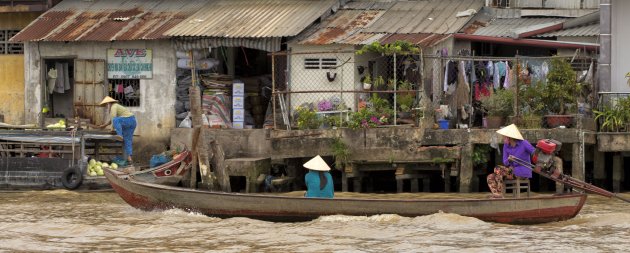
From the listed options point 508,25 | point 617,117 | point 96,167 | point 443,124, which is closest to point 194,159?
point 96,167

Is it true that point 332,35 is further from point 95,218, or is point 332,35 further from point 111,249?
point 111,249

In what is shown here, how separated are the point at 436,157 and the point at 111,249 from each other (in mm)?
7526

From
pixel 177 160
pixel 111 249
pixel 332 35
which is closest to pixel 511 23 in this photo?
pixel 332 35

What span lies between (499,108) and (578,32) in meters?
3.12

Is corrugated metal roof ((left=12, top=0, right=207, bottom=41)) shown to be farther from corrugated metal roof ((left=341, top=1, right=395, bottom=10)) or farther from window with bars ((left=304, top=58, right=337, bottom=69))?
corrugated metal roof ((left=341, top=1, right=395, bottom=10))

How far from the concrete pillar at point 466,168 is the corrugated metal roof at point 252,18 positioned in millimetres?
4719

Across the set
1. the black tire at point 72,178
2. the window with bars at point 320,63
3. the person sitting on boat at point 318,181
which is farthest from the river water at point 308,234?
the window with bars at point 320,63

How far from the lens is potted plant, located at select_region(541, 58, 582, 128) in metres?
25.1

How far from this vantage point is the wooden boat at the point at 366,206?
68.8 feet

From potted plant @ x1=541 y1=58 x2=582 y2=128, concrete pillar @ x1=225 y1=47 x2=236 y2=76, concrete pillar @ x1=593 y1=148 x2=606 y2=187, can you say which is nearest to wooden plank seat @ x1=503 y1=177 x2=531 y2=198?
potted plant @ x1=541 y1=58 x2=582 y2=128

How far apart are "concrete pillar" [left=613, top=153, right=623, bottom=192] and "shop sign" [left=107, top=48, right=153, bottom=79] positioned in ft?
33.1

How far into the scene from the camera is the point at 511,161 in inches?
845

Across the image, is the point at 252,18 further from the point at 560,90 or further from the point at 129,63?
the point at 560,90

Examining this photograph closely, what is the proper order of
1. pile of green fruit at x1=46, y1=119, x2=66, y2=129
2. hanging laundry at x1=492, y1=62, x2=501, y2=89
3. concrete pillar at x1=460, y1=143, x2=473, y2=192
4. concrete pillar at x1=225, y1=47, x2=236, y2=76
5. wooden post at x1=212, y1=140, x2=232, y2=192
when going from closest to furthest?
concrete pillar at x1=460, y1=143, x2=473, y2=192 < wooden post at x1=212, y1=140, x2=232, y2=192 < hanging laundry at x1=492, y1=62, x2=501, y2=89 < pile of green fruit at x1=46, y1=119, x2=66, y2=129 < concrete pillar at x1=225, y1=47, x2=236, y2=76
